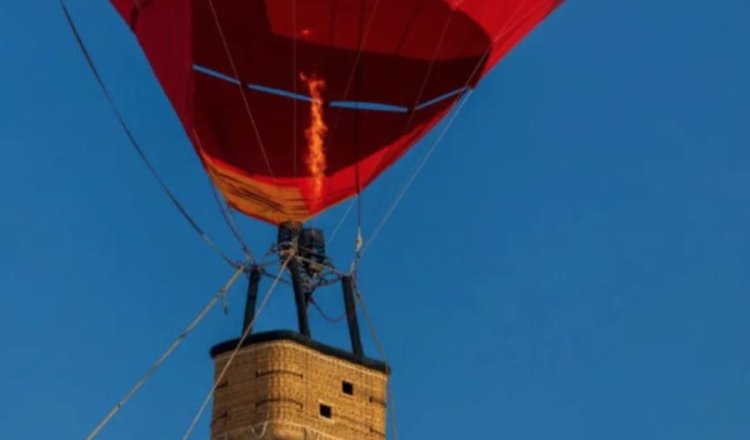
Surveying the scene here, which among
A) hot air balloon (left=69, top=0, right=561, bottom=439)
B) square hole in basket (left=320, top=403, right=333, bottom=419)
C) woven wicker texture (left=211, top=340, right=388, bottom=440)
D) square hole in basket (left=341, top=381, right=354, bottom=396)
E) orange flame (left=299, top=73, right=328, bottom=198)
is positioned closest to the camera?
woven wicker texture (left=211, top=340, right=388, bottom=440)

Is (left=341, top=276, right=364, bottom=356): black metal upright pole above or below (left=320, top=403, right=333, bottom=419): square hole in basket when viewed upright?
above

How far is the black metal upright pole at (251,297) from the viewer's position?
78.6 feet

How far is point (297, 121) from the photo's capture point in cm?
2503

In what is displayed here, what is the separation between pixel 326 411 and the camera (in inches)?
914

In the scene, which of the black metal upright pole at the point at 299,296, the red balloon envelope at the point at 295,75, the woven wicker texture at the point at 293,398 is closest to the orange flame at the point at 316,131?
the red balloon envelope at the point at 295,75

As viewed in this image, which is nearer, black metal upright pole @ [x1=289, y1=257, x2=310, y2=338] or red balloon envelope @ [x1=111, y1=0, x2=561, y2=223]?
black metal upright pole @ [x1=289, y1=257, x2=310, y2=338]

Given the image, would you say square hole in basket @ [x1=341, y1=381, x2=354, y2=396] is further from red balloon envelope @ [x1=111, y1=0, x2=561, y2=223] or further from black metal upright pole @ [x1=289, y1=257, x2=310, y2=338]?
red balloon envelope @ [x1=111, y1=0, x2=561, y2=223]

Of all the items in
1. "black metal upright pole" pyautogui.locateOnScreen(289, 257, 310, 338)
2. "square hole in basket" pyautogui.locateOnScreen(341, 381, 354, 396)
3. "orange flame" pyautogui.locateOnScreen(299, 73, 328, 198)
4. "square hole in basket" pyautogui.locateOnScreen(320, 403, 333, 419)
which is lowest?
"square hole in basket" pyautogui.locateOnScreen(320, 403, 333, 419)

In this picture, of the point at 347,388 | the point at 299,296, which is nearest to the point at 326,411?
→ the point at 347,388

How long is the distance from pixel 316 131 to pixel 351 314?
8.39 ft

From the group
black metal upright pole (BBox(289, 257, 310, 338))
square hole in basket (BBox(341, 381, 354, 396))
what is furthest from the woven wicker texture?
black metal upright pole (BBox(289, 257, 310, 338))

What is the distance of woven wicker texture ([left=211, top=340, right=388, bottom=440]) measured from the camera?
2272cm

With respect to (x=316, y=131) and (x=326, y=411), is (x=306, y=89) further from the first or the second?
(x=326, y=411)

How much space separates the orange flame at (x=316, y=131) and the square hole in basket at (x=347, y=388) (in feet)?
9.83
